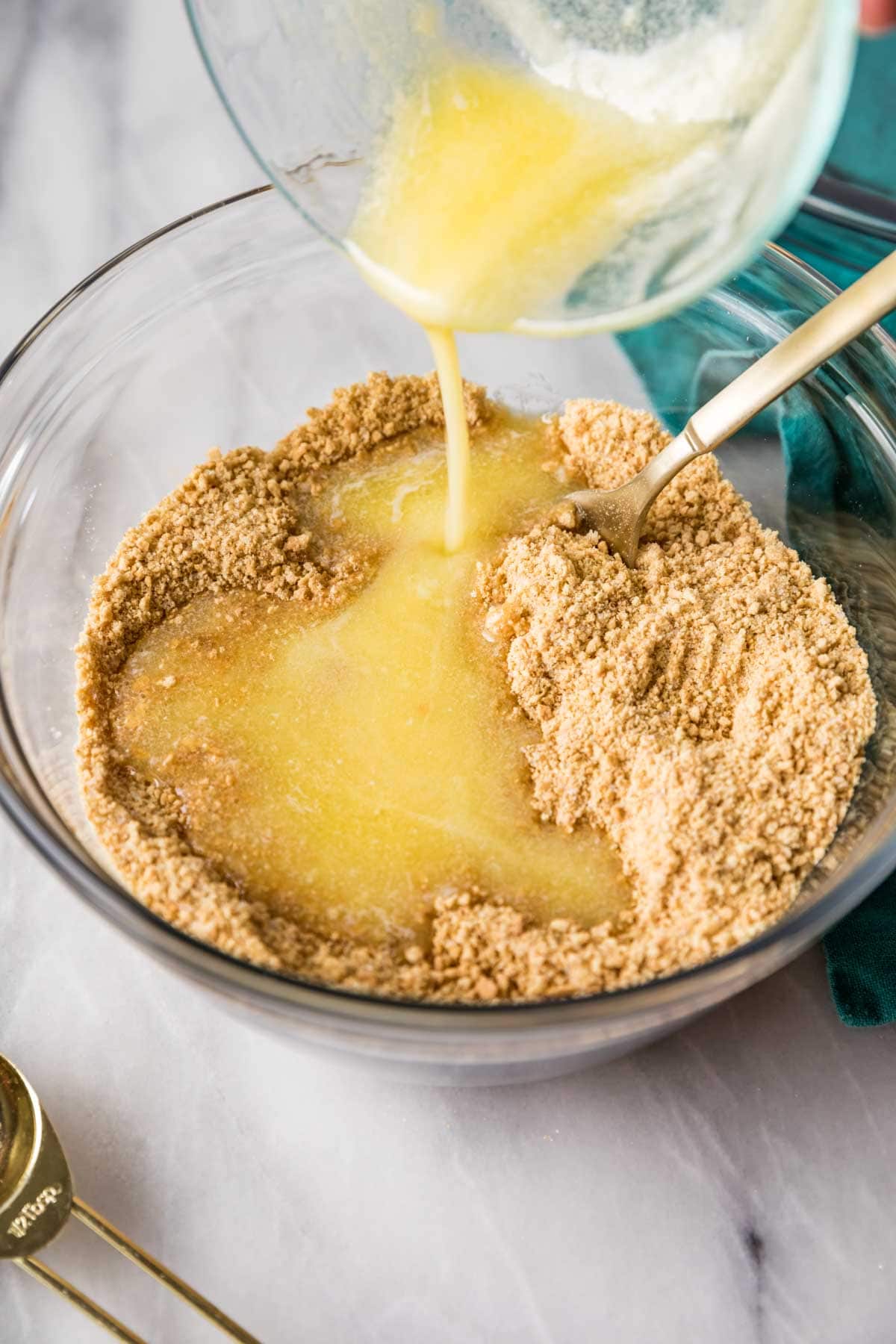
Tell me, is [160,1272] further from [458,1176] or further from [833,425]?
[833,425]

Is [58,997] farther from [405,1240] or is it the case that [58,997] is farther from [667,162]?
[667,162]

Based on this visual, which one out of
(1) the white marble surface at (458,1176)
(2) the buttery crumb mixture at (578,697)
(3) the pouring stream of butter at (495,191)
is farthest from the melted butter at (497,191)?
(1) the white marble surface at (458,1176)

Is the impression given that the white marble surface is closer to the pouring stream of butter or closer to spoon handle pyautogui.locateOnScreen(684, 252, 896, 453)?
spoon handle pyautogui.locateOnScreen(684, 252, 896, 453)

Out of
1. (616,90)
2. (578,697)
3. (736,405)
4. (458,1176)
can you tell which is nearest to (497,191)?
(616,90)

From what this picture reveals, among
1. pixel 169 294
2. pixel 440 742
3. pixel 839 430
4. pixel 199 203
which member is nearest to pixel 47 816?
pixel 440 742

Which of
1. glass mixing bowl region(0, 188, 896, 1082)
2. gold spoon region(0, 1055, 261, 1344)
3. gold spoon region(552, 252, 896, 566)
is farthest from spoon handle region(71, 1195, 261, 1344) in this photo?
gold spoon region(552, 252, 896, 566)
